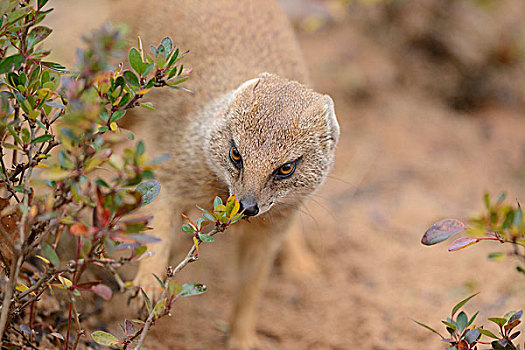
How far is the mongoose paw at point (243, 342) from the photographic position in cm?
381

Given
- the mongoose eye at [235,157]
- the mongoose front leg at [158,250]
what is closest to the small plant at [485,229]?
the mongoose eye at [235,157]

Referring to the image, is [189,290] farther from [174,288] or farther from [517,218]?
[517,218]

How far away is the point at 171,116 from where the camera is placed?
3.59 metres

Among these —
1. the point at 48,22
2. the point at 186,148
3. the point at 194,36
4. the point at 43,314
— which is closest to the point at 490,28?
the point at 194,36

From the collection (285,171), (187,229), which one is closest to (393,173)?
(285,171)

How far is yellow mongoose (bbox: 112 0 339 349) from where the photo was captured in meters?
2.70

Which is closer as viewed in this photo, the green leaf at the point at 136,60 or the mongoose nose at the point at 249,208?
the green leaf at the point at 136,60

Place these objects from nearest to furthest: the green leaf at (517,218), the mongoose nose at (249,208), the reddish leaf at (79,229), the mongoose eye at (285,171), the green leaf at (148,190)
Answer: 1. the reddish leaf at (79,229)
2. the green leaf at (148,190)
3. the green leaf at (517,218)
4. the mongoose nose at (249,208)
5. the mongoose eye at (285,171)

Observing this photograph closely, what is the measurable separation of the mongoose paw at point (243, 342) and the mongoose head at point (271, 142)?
1.28 metres

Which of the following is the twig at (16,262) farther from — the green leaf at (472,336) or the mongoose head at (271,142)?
the green leaf at (472,336)

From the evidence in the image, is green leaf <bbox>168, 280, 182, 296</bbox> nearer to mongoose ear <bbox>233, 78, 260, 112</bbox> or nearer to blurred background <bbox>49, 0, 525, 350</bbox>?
mongoose ear <bbox>233, 78, 260, 112</bbox>

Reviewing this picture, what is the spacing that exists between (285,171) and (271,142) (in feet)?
0.58

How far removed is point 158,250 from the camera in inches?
120

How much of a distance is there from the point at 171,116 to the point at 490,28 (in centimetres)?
456
